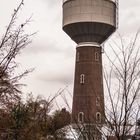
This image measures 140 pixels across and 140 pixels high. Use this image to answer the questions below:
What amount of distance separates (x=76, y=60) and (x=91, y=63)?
6.16ft

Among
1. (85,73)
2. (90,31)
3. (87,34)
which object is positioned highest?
(90,31)

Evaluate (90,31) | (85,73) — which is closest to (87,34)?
(90,31)

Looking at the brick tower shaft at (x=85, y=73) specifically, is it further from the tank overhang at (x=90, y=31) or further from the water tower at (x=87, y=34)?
the tank overhang at (x=90, y=31)

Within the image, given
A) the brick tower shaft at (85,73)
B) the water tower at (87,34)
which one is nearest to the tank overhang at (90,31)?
the water tower at (87,34)

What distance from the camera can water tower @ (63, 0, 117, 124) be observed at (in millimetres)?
47344

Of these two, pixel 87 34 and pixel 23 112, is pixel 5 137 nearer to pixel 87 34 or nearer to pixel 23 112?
pixel 23 112

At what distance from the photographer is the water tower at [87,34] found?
155 ft

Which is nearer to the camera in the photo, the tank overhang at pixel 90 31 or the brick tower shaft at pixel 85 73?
the brick tower shaft at pixel 85 73

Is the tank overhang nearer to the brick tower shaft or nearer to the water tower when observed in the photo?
the water tower

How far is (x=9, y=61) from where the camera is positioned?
5.95 metres

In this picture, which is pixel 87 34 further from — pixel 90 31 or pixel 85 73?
pixel 85 73

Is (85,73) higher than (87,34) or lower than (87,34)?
lower

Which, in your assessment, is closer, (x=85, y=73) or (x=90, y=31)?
(x=90, y=31)

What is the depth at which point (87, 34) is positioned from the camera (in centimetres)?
4812
